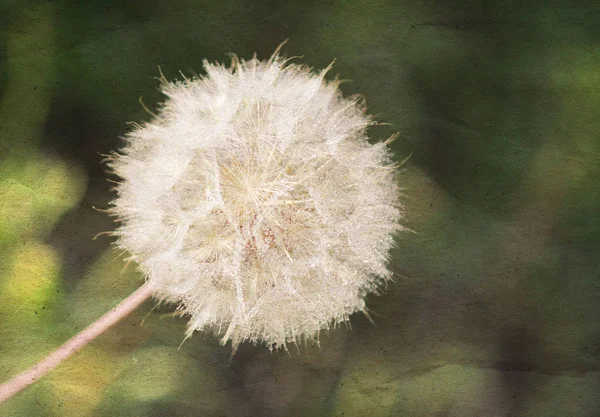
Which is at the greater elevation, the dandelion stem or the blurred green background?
the blurred green background

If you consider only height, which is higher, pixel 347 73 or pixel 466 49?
pixel 466 49

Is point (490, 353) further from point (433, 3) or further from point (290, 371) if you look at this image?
point (433, 3)

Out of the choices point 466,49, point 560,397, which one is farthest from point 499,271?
point 466,49

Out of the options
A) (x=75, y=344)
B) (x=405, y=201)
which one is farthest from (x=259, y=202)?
(x=75, y=344)

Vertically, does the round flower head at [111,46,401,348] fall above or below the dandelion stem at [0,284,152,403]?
above
